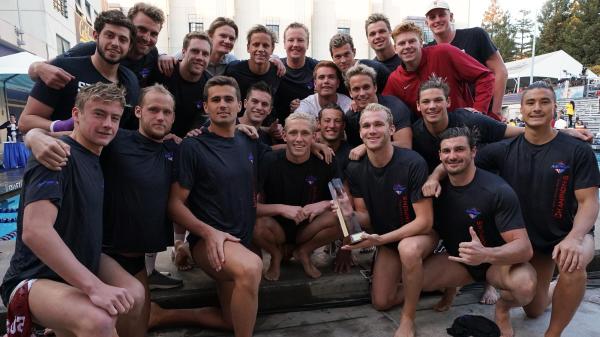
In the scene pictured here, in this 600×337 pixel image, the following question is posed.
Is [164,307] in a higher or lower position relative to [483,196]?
lower

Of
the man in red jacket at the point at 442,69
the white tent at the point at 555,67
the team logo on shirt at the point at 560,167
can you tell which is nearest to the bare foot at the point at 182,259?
the man in red jacket at the point at 442,69

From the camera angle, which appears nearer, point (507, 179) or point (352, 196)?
point (507, 179)

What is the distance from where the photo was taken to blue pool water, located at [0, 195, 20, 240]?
7707 millimetres

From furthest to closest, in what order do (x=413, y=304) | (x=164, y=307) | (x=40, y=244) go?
1. (x=164, y=307)
2. (x=413, y=304)
3. (x=40, y=244)

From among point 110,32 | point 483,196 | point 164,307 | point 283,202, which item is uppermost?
point 110,32

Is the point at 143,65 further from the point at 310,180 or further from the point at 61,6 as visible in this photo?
the point at 61,6

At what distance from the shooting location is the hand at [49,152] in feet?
7.84

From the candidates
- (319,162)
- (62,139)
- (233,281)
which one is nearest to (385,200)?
(319,162)

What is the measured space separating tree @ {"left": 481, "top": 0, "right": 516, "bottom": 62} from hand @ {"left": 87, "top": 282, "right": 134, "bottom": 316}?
6831cm

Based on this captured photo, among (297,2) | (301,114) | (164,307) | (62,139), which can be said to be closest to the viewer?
(62,139)

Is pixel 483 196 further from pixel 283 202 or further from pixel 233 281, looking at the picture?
pixel 233 281

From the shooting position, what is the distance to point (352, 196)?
417 cm

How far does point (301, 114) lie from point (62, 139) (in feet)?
7.23

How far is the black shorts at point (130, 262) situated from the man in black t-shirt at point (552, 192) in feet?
11.0
